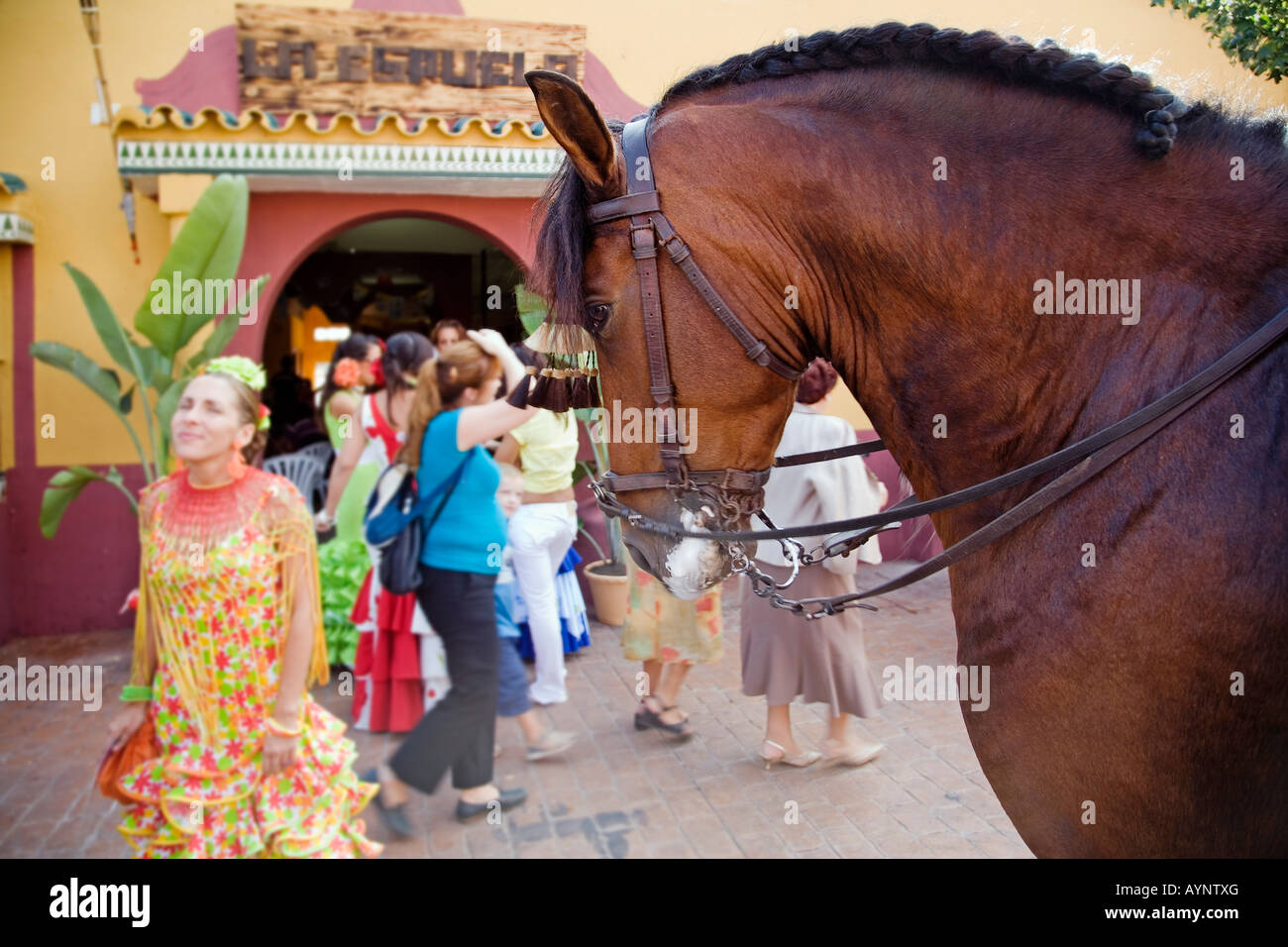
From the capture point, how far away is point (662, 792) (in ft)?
14.4

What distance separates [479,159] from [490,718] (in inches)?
179

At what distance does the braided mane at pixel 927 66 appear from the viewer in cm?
151

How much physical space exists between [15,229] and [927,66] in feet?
24.8

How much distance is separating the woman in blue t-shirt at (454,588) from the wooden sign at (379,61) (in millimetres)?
4099

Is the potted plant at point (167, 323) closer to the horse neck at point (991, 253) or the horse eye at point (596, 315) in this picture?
the horse eye at point (596, 315)

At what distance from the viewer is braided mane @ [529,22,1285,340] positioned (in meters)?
1.51

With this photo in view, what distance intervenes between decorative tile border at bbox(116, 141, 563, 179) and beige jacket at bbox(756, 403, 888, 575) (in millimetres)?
3571

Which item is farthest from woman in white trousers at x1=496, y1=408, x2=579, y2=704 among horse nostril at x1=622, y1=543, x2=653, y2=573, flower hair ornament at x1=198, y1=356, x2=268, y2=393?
horse nostril at x1=622, y1=543, x2=653, y2=573

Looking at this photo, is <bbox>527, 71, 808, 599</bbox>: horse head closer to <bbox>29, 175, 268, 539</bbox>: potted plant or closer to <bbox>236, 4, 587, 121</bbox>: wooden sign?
<bbox>29, 175, 268, 539</bbox>: potted plant

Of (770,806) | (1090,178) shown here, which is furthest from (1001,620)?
(770,806)

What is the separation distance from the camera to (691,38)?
8.29 meters

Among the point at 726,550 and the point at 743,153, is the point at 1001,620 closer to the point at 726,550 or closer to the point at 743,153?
the point at 726,550

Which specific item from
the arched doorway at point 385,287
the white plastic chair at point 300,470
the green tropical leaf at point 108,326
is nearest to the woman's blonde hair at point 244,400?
the green tropical leaf at point 108,326
